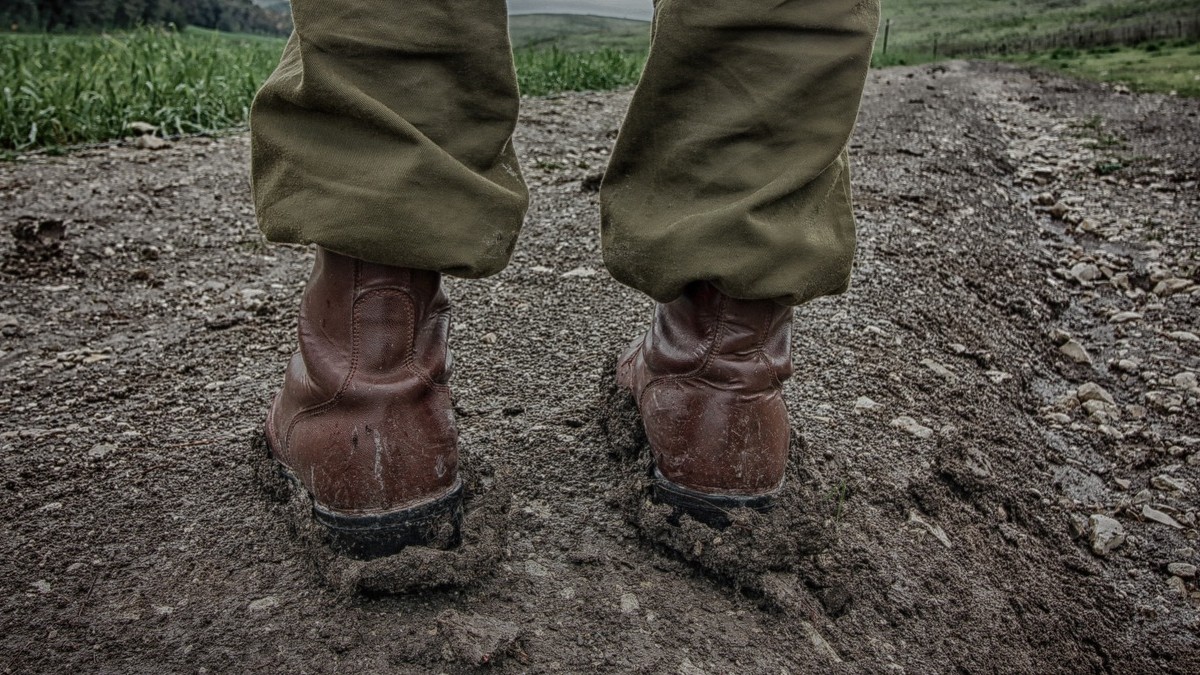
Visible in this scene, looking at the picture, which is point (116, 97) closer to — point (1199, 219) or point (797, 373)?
point (797, 373)

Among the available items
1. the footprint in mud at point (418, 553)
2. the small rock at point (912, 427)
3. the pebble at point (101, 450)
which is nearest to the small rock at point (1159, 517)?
the small rock at point (912, 427)

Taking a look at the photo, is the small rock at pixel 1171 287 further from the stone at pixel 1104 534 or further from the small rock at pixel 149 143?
the small rock at pixel 149 143

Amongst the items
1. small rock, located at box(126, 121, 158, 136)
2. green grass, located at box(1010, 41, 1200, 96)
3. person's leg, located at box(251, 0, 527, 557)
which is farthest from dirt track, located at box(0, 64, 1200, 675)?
green grass, located at box(1010, 41, 1200, 96)

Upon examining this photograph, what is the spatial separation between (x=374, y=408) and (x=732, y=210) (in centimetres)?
53

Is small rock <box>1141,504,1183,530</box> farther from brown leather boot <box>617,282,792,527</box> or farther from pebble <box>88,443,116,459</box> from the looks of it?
pebble <box>88,443,116,459</box>

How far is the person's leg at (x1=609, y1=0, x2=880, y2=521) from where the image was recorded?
1.15m

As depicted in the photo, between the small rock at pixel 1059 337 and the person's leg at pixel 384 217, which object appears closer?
the person's leg at pixel 384 217

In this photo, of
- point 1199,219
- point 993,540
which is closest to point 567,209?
point 993,540

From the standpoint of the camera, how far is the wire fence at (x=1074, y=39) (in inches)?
567

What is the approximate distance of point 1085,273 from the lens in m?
3.12

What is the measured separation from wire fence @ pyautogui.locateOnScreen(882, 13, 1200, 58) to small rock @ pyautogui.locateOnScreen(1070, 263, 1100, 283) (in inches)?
527

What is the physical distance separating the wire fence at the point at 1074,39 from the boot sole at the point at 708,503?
15.8m

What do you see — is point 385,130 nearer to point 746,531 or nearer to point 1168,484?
point 746,531

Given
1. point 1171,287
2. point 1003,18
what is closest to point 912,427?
point 1171,287
